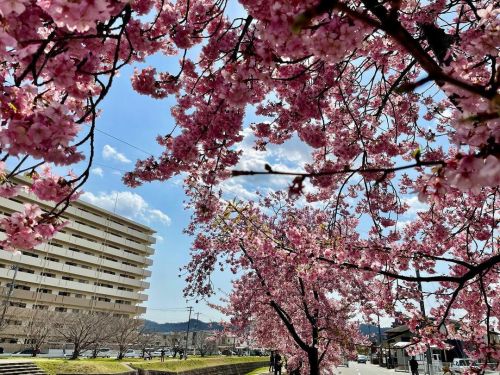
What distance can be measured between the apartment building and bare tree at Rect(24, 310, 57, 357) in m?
1.72

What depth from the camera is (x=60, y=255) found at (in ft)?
165

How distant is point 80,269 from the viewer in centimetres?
5278

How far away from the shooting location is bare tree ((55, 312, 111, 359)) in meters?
34.6

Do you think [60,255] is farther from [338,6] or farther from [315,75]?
[338,6]

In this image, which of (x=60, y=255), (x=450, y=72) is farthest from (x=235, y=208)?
(x=60, y=255)

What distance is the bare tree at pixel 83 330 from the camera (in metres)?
34.6

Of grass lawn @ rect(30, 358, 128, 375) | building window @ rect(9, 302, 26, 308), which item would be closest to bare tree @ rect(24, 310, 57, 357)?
building window @ rect(9, 302, 26, 308)

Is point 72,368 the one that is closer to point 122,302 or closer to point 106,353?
point 106,353

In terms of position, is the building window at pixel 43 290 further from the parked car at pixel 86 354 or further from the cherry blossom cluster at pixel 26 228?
the cherry blossom cluster at pixel 26 228

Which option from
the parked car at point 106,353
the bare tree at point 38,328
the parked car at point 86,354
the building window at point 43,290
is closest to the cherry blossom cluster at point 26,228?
the bare tree at point 38,328

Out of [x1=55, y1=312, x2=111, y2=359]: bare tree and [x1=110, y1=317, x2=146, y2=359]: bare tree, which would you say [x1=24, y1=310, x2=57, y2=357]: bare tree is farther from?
[x1=110, y1=317, x2=146, y2=359]: bare tree

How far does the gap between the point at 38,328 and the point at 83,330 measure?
464 centimetres

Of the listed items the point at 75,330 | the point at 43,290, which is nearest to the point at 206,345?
the point at 43,290

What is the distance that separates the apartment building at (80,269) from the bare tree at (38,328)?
1721mm
